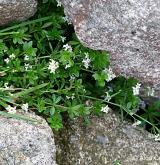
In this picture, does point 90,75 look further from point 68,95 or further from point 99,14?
point 99,14

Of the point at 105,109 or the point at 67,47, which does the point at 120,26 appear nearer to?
the point at 67,47

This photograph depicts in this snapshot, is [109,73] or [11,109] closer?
[11,109]

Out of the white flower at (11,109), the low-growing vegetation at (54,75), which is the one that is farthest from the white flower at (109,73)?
the white flower at (11,109)

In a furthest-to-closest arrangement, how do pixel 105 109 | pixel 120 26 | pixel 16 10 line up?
pixel 105 109
pixel 16 10
pixel 120 26

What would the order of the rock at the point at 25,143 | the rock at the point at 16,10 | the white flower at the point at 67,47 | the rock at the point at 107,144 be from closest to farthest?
the rock at the point at 25,143
the rock at the point at 16,10
the white flower at the point at 67,47
the rock at the point at 107,144

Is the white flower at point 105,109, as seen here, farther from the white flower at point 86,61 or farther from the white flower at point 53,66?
the white flower at point 53,66

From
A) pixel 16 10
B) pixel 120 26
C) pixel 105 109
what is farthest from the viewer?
pixel 105 109

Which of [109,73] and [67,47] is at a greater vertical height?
[67,47]

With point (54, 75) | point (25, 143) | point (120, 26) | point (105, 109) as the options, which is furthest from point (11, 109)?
point (120, 26)

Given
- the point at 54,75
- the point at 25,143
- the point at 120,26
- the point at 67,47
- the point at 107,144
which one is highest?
the point at 120,26
